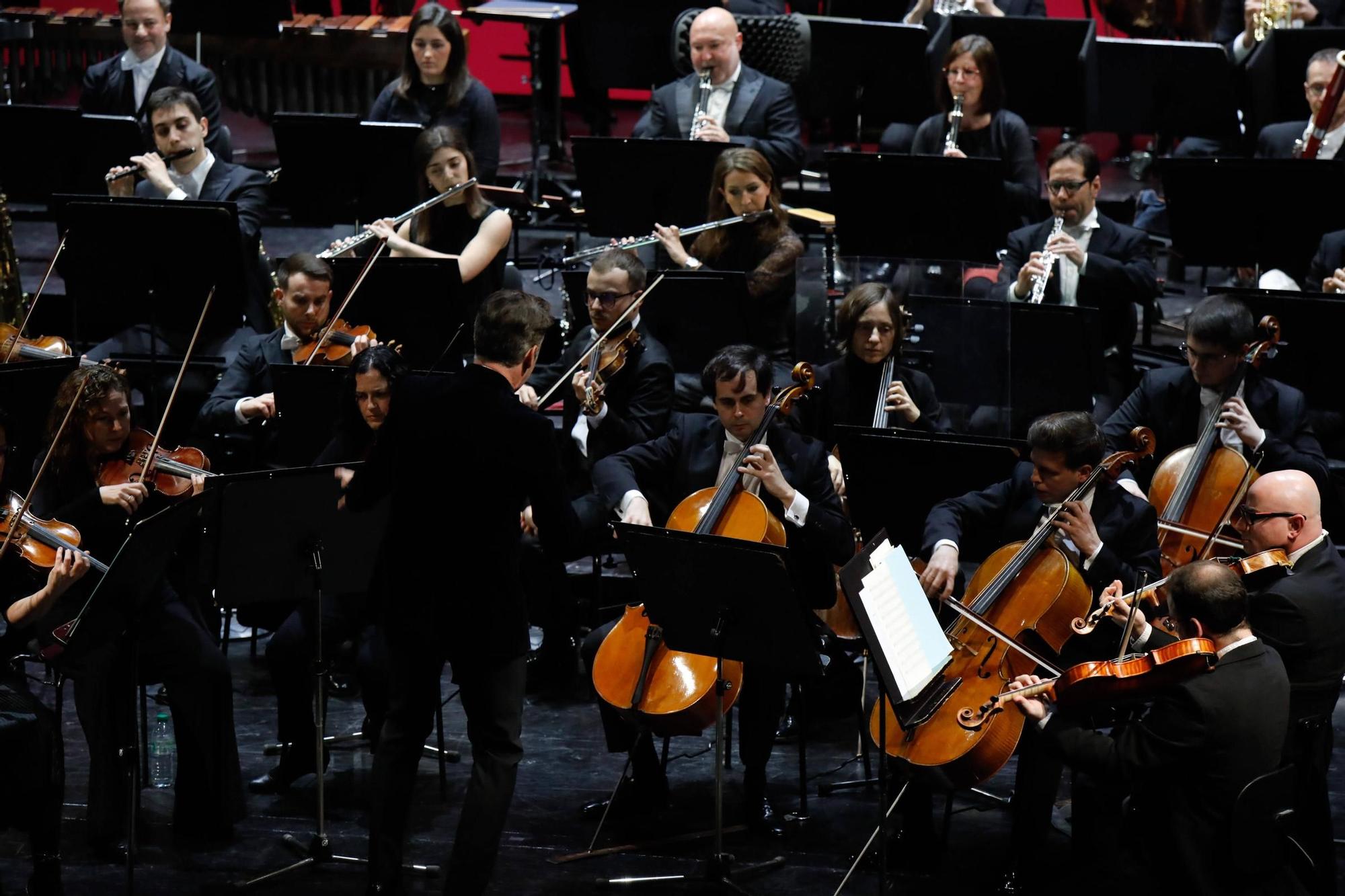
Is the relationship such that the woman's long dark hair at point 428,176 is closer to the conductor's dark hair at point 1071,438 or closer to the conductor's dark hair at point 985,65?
the conductor's dark hair at point 985,65

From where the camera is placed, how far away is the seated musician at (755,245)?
596 centimetres

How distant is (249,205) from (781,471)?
3.01 meters

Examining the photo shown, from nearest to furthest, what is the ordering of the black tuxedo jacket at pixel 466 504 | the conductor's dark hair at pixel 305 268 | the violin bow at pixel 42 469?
the black tuxedo jacket at pixel 466 504 < the violin bow at pixel 42 469 < the conductor's dark hair at pixel 305 268

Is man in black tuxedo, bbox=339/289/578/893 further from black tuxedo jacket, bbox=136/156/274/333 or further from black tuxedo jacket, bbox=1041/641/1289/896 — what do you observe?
black tuxedo jacket, bbox=136/156/274/333

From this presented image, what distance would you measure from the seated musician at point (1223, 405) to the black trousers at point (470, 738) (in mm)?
1950

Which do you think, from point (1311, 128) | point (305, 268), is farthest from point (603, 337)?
point (1311, 128)

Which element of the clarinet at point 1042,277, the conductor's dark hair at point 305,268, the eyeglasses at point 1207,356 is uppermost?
the conductor's dark hair at point 305,268

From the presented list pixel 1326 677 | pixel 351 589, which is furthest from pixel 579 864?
pixel 1326 677

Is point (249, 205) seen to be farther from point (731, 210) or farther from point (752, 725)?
point (752, 725)

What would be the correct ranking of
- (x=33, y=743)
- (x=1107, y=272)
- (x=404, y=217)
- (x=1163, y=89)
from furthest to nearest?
(x=1163, y=89)
(x=404, y=217)
(x=1107, y=272)
(x=33, y=743)

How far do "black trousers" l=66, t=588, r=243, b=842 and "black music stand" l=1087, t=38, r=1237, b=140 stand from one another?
4529 millimetres

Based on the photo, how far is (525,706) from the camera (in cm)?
516

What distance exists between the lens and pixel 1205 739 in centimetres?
344

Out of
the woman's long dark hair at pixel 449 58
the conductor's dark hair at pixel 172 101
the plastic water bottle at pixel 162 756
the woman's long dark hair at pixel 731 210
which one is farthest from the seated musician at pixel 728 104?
the plastic water bottle at pixel 162 756
